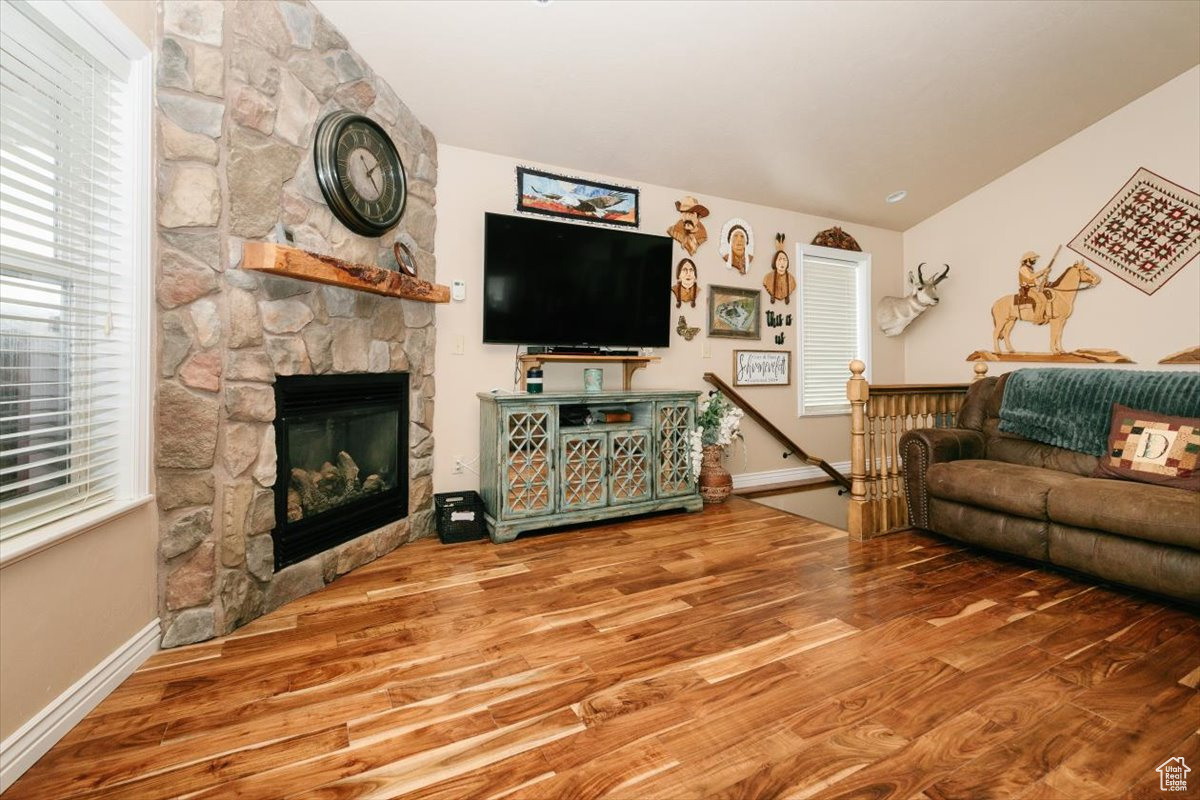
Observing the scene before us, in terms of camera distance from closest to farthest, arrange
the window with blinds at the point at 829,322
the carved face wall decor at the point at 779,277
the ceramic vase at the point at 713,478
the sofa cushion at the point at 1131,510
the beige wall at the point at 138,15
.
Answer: the beige wall at the point at 138,15, the sofa cushion at the point at 1131,510, the ceramic vase at the point at 713,478, the carved face wall decor at the point at 779,277, the window with blinds at the point at 829,322

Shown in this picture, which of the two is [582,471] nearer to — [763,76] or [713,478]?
[713,478]

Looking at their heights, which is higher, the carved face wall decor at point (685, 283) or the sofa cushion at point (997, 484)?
the carved face wall decor at point (685, 283)

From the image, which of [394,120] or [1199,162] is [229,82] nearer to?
[394,120]

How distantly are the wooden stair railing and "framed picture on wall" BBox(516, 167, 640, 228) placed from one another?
6.42ft

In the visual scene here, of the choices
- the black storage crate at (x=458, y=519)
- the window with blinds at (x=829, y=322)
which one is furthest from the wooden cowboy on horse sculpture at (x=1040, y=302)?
the black storage crate at (x=458, y=519)

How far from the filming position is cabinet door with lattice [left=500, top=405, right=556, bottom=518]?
9.78 feet

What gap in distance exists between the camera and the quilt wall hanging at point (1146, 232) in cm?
345

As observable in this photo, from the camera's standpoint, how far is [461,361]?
332 cm

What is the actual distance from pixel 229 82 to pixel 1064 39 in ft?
14.2

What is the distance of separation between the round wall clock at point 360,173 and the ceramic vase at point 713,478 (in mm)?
2627

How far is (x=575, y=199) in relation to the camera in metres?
3.67

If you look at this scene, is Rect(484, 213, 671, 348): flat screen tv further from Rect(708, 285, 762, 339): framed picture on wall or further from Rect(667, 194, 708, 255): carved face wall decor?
Rect(708, 285, 762, 339): framed picture on wall

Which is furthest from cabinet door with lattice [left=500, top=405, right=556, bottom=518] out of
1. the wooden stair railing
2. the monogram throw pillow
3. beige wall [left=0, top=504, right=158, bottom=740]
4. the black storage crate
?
the monogram throw pillow
